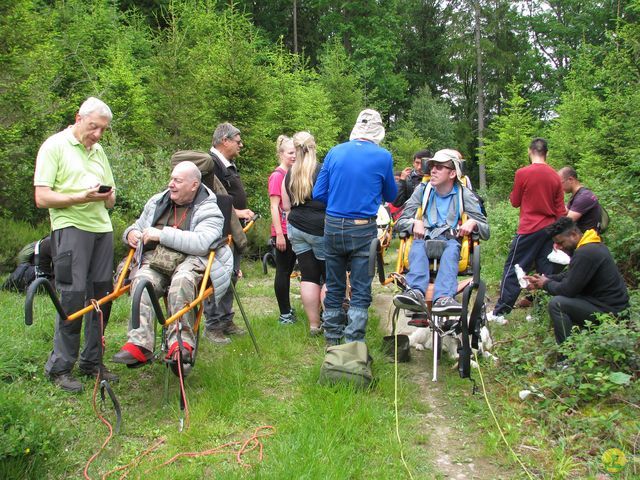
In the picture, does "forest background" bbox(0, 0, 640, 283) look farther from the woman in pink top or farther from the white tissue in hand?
the woman in pink top

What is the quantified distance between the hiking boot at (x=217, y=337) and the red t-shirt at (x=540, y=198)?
3455 mm

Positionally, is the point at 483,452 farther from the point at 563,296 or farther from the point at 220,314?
the point at 220,314

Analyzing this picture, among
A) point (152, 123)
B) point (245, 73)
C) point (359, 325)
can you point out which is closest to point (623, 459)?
point (359, 325)

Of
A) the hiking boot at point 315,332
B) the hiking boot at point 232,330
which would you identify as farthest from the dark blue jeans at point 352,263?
the hiking boot at point 232,330

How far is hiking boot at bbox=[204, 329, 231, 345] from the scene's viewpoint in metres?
5.23

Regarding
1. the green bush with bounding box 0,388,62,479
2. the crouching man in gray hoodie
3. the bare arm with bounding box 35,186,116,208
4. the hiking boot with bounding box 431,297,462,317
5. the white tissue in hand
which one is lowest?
the green bush with bounding box 0,388,62,479

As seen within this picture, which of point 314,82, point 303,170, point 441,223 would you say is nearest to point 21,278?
point 303,170

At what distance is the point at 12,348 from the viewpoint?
4.31 metres

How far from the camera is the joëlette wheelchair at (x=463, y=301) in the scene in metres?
4.02

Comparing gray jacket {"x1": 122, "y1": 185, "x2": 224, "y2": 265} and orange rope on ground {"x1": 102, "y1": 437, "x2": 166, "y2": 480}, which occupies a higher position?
A: gray jacket {"x1": 122, "y1": 185, "x2": 224, "y2": 265}

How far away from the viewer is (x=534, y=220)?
6145 mm

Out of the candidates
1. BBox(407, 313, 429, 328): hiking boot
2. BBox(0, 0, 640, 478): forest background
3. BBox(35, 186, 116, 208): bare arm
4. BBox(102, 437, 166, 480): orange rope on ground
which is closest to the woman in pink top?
BBox(0, 0, 640, 478): forest background

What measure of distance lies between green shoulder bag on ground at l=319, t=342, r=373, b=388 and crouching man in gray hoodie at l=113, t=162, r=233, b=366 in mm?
973

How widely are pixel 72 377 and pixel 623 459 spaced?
11.8 ft
